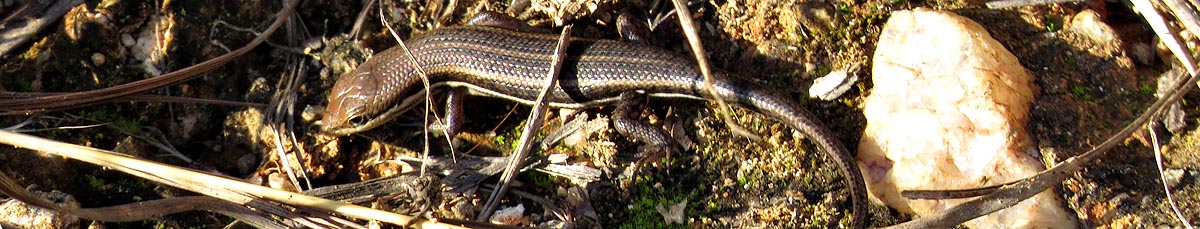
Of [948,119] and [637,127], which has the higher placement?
[948,119]

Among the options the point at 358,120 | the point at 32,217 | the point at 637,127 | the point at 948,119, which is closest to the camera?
the point at 948,119

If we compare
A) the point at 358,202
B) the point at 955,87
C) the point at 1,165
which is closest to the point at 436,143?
the point at 358,202

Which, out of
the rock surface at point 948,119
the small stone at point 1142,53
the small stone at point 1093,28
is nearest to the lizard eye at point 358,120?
the rock surface at point 948,119

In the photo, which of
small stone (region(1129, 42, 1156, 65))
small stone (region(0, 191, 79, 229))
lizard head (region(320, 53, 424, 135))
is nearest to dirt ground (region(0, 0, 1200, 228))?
small stone (region(1129, 42, 1156, 65))

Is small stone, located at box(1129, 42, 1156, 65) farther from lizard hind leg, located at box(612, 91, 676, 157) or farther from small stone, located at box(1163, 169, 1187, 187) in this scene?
lizard hind leg, located at box(612, 91, 676, 157)

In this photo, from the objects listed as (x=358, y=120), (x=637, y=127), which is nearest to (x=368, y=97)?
(x=358, y=120)

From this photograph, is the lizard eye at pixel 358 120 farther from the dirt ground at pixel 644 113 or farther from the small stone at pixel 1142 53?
the small stone at pixel 1142 53

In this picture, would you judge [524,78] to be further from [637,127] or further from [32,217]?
[32,217]
